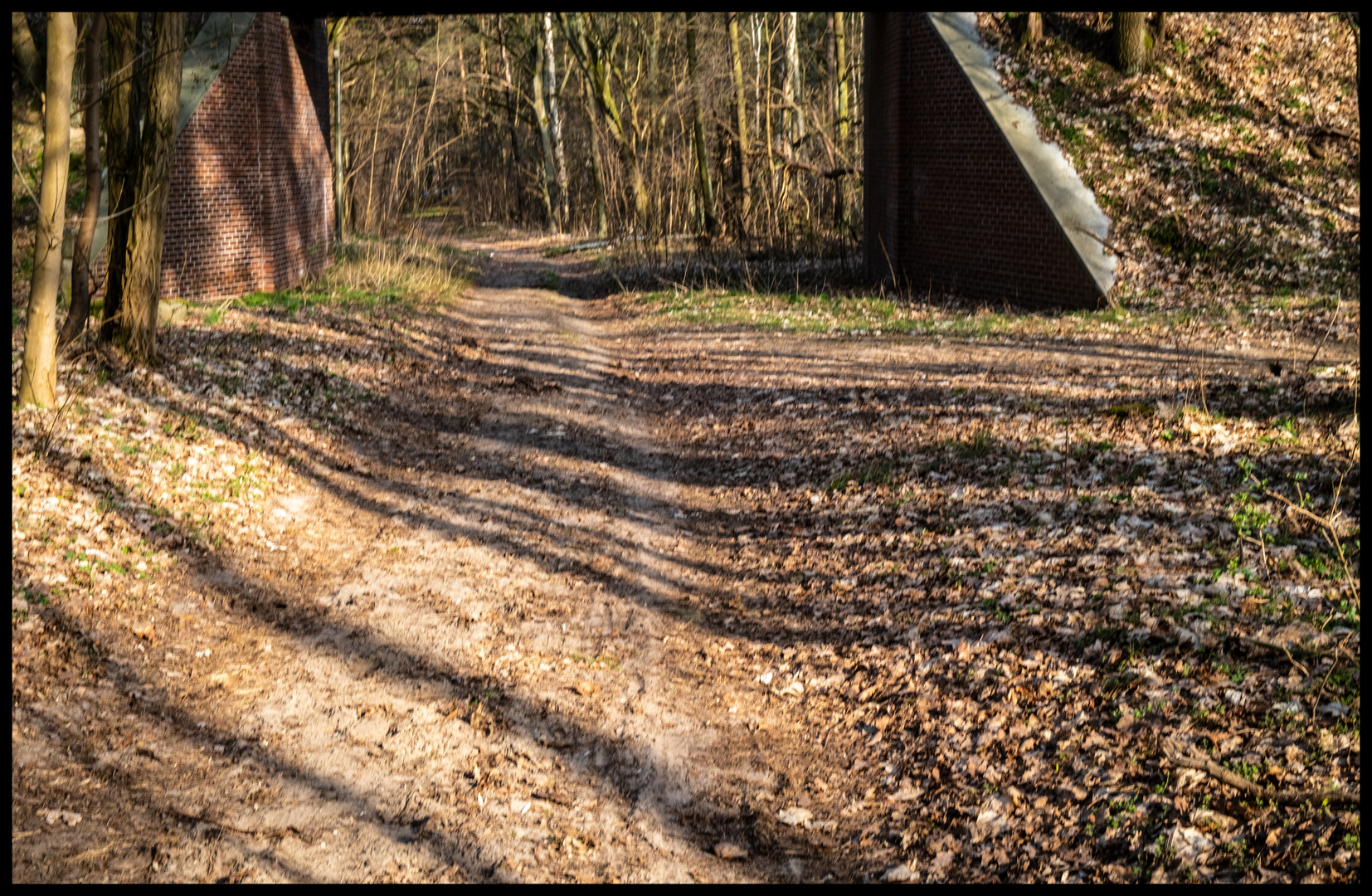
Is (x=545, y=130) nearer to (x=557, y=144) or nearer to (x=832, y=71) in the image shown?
(x=557, y=144)

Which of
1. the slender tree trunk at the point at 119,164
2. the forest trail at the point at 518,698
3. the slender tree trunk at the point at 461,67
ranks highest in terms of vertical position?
the slender tree trunk at the point at 461,67

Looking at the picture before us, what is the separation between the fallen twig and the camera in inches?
151

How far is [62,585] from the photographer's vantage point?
609 centimetres

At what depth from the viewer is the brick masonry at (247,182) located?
56.5 feet

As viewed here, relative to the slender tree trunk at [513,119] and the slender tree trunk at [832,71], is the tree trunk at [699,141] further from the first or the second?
the slender tree trunk at [513,119]

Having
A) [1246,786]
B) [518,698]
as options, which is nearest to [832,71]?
[518,698]

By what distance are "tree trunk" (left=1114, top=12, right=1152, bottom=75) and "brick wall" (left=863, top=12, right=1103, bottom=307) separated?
3.08m

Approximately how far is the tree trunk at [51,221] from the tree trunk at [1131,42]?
15.7 meters

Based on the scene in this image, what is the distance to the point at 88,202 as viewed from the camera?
34.4 ft

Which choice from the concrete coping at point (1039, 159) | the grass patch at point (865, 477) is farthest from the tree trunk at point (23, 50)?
the concrete coping at point (1039, 159)

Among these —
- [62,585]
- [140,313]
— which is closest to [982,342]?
[140,313]

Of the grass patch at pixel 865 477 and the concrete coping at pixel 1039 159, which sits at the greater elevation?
the concrete coping at pixel 1039 159

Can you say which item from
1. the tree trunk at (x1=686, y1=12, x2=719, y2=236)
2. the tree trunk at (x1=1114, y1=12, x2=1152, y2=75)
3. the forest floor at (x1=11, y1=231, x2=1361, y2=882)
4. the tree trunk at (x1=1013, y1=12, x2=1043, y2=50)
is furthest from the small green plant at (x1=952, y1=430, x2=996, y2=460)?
the tree trunk at (x1=686, y1=12, x2=719, y2=236)

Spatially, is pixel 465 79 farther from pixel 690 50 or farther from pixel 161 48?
pixel 161 48
